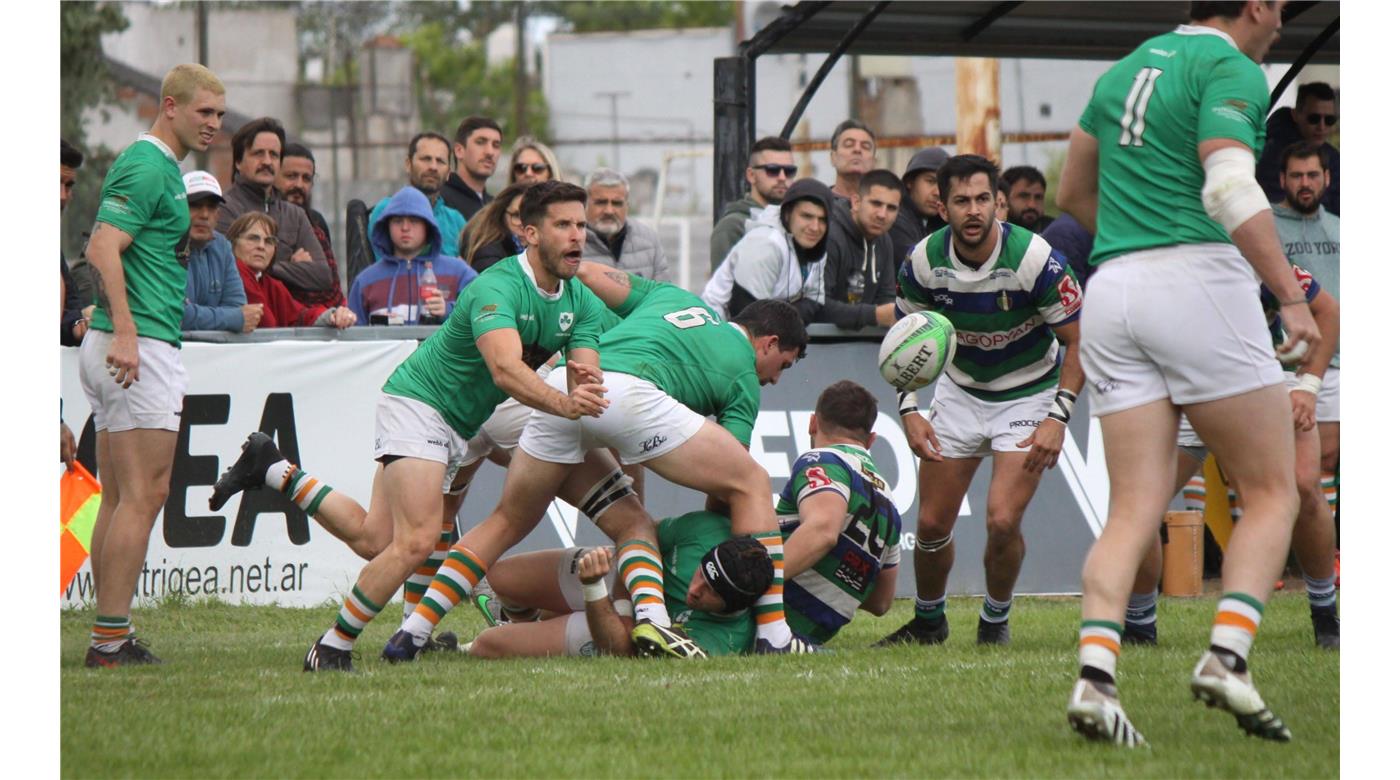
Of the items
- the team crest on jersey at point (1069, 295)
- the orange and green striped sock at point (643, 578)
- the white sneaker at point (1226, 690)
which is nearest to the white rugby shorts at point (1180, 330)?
the white sneaker at point (1226, 690)

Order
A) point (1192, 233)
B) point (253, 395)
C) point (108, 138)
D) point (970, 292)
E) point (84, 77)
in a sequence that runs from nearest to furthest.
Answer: point (1192, 233), point (970, 292), point (253, 395), point (84, 77), point (108, 138)

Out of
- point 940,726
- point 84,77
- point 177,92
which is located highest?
point 84,77

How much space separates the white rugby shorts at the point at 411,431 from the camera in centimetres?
763

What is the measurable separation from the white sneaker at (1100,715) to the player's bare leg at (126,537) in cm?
437

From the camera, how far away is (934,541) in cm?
853

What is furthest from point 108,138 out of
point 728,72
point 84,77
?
point 728,72

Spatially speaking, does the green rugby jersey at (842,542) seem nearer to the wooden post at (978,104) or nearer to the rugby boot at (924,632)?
the rugby boot at (924,632)

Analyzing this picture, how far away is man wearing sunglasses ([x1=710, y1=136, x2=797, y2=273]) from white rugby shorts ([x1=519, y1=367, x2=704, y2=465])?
13.6ft

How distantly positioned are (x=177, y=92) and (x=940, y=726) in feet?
14.4

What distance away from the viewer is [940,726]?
5699mm

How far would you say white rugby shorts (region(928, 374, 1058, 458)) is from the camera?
27.1 ft

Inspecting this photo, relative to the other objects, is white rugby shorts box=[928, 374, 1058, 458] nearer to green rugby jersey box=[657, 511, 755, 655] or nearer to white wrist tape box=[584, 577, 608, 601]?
green rugby jersey box=[657, 511, 755, 655]

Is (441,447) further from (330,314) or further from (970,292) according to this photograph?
(330,314)

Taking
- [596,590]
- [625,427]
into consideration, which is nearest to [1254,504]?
[625,427]
